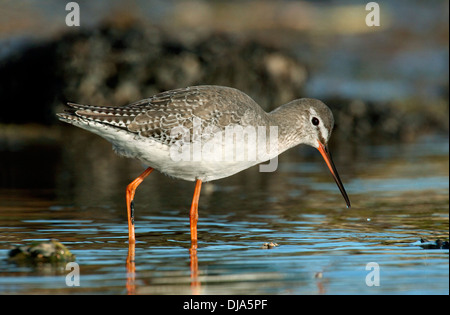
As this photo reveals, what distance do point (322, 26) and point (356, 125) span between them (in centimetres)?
944

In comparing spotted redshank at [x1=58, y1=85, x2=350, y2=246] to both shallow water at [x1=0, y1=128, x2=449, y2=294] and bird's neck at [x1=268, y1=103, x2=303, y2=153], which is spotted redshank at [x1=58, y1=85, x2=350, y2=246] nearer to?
bird's neck at [x1=268, y1=103, x2=303, y2=153]

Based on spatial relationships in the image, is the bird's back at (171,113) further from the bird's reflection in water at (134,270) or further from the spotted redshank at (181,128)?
the bird's reflection in water at (134,270)

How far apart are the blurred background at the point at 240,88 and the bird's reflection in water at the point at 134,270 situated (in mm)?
1341

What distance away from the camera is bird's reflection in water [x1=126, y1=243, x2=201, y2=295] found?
7.21m

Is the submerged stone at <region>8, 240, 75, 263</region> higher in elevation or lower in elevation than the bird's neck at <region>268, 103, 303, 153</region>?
lower

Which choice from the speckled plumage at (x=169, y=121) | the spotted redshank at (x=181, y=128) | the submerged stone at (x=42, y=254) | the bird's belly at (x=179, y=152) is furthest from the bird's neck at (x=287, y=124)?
the submerged stone at (x=42, y=254)

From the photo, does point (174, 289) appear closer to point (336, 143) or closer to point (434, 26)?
point (336, 143)

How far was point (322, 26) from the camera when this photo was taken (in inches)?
1207

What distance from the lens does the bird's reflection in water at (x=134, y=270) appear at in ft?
23.7

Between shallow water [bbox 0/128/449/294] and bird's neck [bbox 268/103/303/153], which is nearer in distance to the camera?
shallow water [bbox 0/128/449/294]

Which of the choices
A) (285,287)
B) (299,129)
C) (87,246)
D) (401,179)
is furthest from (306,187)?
(285,287)

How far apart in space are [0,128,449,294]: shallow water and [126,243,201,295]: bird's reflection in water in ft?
0.10

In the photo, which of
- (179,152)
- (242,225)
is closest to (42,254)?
(179,152)

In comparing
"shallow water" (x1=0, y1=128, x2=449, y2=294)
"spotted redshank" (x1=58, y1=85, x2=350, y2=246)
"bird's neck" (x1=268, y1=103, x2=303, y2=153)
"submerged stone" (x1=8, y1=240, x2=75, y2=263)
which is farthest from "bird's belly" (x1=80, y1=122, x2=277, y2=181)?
"submerged stone" (x1=8, y1=240, x2=75, y2=263)
